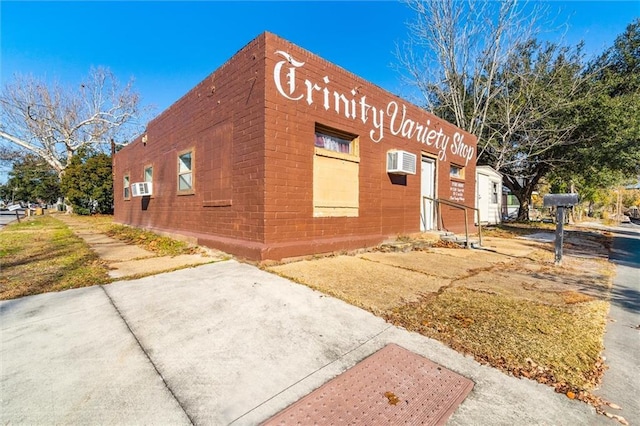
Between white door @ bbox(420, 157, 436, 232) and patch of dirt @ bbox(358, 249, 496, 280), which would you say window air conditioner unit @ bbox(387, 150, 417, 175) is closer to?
white door @ bbox(420, 157, 436, 232)

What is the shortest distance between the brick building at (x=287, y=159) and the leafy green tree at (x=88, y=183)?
1568 cm

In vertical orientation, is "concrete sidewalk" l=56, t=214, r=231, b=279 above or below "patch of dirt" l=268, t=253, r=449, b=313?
above

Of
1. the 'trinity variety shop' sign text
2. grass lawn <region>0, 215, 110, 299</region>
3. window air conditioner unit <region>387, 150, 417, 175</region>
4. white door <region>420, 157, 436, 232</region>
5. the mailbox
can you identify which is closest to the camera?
grass lawn <region>0, 215, 110, 299</region>

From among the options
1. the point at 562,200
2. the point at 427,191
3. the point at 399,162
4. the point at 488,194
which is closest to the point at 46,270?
the point at 399,162

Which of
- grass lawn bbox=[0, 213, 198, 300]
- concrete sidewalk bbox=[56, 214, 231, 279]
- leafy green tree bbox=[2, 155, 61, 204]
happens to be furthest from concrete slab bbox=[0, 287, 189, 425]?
leafy green tree bbox=[2, 155, 61, 204]

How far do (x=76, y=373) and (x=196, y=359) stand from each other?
74 cm

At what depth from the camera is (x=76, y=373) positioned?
189 cm

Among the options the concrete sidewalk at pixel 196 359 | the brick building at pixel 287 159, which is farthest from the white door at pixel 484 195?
the concrete sidewalk at pixel 196 359

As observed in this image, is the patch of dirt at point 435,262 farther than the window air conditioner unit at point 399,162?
No

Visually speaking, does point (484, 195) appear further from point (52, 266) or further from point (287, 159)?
point (52, 266)

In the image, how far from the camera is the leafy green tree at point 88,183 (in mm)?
20547

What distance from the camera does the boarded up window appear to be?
575 cm

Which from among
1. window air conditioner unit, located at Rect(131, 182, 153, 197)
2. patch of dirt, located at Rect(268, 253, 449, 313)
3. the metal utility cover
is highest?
window air conditioner unit, located at Rect(131, 182, 153, 197)

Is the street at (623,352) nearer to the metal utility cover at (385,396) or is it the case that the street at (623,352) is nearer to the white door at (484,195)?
the metal utility cover at (385,396)
